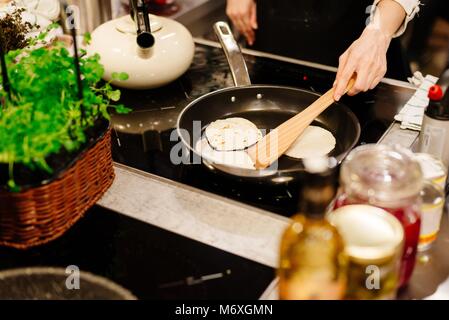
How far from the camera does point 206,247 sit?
112cm

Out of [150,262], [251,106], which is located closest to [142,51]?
[251,106]

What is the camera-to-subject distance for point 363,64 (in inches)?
58.1

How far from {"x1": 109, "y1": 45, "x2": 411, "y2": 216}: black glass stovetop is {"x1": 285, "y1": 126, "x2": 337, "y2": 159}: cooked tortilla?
0.09m

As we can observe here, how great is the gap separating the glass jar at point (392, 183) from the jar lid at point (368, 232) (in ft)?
0.07

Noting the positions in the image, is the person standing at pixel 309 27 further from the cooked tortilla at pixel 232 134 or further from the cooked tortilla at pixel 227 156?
the cooked tortilla at pixel 227 156

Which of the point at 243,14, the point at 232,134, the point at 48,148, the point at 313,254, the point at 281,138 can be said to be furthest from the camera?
the point at 243,14

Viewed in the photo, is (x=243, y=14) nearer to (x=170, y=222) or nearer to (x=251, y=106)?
(x=251, y=106)

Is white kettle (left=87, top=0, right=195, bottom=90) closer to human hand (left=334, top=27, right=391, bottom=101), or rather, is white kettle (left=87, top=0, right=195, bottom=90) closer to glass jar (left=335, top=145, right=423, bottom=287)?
human hand (left=334, top=27, right=391, bottom=101)

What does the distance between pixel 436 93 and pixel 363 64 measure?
0.32 m

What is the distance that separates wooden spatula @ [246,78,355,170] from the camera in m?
1.33

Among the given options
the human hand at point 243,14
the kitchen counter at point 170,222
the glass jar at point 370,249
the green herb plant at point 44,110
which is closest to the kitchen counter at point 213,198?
the kitchen counter at point 170,222

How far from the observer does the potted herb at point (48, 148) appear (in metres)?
1.00

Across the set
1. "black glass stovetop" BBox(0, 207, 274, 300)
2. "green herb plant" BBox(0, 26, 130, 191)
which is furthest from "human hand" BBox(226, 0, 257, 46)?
"black glass stovetop" BBox(0, 207, 274, 300)
